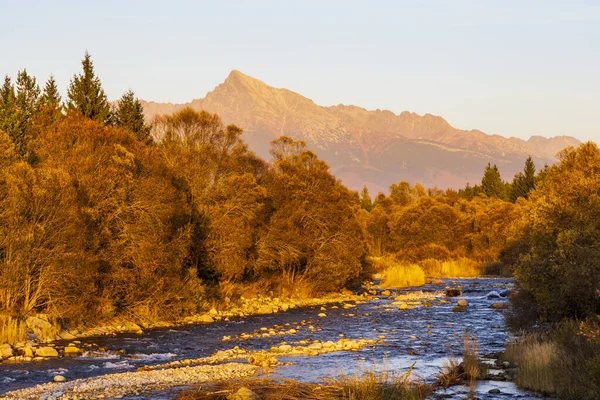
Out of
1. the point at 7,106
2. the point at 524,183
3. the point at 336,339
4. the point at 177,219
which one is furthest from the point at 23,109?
the point at 524,183

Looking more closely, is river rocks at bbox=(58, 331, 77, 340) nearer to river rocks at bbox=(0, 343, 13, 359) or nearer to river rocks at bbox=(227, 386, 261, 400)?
river rocks at bbox=(0, 343, 13, 359)

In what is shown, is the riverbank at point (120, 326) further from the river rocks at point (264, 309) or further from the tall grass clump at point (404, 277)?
the tall grass clump at point (404, 277)

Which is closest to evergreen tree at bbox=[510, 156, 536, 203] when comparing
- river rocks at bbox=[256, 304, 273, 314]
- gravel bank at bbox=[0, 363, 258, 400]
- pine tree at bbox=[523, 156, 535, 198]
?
pine tree at bbox=[523, 156, 535, 198]

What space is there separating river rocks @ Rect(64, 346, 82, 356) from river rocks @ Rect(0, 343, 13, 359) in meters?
1.91

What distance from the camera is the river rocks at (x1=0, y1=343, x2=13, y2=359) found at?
23350 millimetres

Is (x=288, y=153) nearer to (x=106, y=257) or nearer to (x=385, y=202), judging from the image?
(x=106, y=257)

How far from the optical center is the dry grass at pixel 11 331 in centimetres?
2539

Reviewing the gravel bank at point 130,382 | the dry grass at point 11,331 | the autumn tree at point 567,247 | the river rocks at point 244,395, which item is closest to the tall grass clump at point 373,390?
the river rocks at point 244,395

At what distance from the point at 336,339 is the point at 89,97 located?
129ft

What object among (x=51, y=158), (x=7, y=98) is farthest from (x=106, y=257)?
(x=7, y=98)

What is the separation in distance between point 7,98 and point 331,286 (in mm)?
33702

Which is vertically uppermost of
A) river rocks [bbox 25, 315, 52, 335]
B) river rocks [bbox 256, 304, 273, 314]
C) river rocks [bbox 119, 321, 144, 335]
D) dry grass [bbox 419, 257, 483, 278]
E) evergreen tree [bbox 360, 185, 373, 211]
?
evergreen tree [bbox 360, 185, 373, 211]

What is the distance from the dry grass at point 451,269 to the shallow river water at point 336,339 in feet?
91.3

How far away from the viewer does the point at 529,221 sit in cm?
2831
